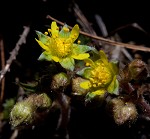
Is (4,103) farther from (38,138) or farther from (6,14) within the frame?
(6,14)

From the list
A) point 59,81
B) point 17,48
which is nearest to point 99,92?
point 59,81

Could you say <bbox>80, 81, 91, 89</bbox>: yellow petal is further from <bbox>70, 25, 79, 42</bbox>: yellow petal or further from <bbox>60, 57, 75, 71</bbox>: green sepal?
<bbox>70, 25, 79, 42</bbox>: yellow petal

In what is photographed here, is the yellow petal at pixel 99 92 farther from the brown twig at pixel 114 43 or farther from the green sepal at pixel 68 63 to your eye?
the brown twig at pixel 114 43

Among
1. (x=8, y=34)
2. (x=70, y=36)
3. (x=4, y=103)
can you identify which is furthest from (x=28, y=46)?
(x=70, y=36)

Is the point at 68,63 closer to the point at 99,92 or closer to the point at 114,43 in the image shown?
the point at 99,92

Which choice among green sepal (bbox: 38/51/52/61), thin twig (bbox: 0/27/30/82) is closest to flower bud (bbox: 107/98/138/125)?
green sepal (bbox: 38/51/52/61)
